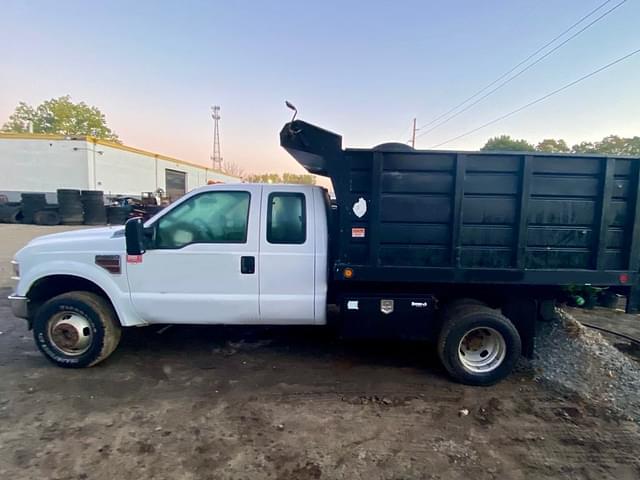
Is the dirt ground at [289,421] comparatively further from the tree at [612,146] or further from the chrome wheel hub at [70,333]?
the tree at [612,146]

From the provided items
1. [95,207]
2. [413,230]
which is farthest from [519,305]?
[95,207]

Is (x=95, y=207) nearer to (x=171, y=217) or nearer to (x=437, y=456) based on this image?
(x=171, y=217)

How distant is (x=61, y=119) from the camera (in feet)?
185

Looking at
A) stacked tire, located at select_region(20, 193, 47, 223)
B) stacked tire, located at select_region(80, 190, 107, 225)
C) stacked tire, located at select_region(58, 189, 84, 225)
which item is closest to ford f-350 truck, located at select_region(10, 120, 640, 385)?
stacked tire, located at select_region(80, 190, 107, 225)

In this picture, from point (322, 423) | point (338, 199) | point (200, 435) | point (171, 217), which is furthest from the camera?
point (171, 217)

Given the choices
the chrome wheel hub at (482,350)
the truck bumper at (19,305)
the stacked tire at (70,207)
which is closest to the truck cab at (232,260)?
the truck bumper at (19,305)

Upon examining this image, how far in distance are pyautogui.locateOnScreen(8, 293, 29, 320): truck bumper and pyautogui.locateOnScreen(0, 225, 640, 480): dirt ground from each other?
0.64 m

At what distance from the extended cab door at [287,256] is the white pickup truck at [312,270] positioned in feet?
0.04

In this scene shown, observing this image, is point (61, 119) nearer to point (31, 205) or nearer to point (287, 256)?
point (31, 205)

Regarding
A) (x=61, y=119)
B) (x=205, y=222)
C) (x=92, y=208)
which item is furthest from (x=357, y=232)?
(x=61, y=119)

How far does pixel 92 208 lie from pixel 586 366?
78.1 feet

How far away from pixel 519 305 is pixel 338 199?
7.70ft

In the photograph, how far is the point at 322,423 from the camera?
3055mm

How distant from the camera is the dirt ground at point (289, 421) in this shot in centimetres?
256
